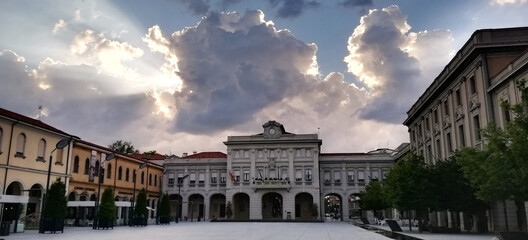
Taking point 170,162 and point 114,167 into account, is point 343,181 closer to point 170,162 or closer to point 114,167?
point 170,162

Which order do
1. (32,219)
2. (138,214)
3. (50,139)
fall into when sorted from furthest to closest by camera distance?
(138,214)
(50,139)
(32,219)

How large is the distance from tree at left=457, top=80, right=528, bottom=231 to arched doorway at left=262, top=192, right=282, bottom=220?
5252 centimetres

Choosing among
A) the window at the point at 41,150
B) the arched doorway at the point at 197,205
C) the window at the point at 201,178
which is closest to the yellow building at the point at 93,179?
the window at the point at 41,150

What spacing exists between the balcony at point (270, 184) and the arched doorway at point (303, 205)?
499 cm

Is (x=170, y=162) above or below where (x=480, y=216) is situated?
above

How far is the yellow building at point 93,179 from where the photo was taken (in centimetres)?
4466

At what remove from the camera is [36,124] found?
37438 mm

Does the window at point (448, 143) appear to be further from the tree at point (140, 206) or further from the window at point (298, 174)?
the window at point (298, 174)

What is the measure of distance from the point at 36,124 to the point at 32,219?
831 cm

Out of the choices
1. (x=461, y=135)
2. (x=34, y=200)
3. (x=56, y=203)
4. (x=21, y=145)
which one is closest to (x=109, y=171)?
(x=34, y=200)

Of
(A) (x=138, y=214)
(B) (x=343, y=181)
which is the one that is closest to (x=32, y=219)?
(A) (x=138, y=214)

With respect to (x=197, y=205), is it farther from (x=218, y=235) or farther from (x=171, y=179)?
(x=218, y=235)

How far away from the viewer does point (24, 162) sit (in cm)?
3628

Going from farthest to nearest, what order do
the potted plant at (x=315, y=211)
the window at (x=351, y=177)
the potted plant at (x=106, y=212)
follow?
1. the window at (x=351, y=177)
2. the potted plant at (x=315, y=211)
3. the potted plant at (x=106, y=212)
